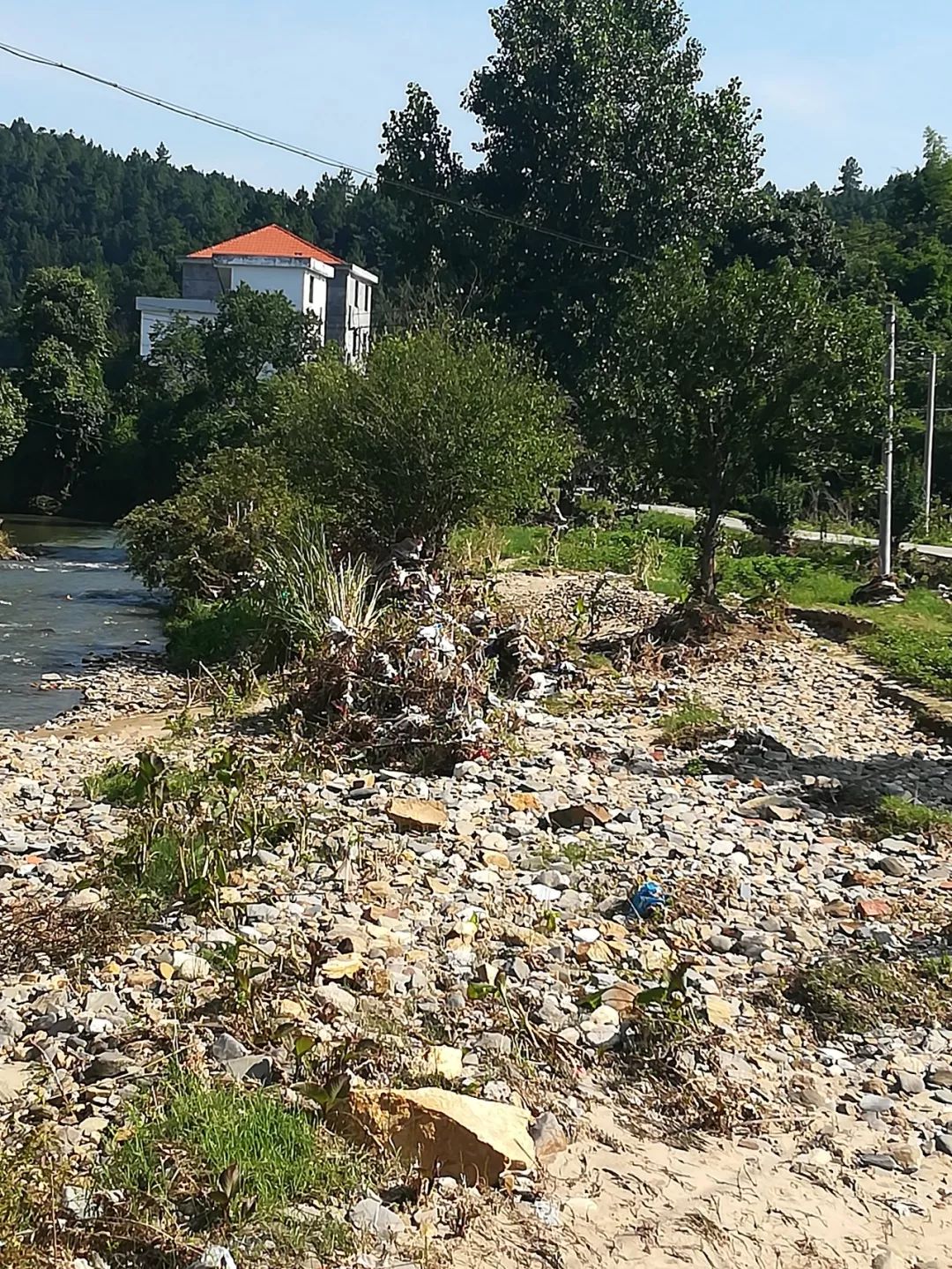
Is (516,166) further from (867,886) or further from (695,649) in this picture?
(867,886)

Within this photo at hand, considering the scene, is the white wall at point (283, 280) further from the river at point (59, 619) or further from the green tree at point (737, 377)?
the green tree at point (737, 377)

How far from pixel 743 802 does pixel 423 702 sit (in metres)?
2.73

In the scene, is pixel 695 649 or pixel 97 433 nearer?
pixel 695 649

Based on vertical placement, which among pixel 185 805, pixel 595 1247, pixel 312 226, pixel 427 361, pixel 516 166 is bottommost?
pixel 595 1247

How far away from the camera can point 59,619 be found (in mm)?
22734

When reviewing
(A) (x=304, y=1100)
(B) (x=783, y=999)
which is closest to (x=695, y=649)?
(B) (x=783, y=999)

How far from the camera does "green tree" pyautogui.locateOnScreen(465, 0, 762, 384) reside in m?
31.4

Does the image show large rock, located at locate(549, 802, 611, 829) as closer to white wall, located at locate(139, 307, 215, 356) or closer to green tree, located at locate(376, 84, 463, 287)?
green tree, located at locate(376, 84, 463, 287)

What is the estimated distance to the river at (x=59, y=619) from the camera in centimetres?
1623

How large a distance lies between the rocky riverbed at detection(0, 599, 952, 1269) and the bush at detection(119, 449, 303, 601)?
1143 cm

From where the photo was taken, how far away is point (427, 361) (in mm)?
18094

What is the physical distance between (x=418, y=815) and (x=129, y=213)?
118 metres

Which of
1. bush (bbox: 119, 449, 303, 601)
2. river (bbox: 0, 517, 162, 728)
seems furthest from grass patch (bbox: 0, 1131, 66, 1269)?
bush (bbox: 119, 449, 303, 601)

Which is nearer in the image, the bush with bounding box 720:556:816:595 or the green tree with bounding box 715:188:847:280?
the bush with bounding box 720:556:816:595
